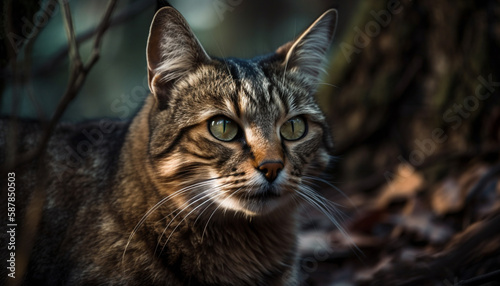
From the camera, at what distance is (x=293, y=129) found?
2475 mm

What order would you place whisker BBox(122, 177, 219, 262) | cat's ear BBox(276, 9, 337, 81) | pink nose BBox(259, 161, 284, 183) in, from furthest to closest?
cat's ear BBox(276, 9, 337, 81), whisker BBox(122, 177, 219, 262), pink nose BBox(259, 161, 284, 183)

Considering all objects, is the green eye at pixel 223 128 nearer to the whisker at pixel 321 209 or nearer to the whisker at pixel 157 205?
the whisker at pixel 157 205

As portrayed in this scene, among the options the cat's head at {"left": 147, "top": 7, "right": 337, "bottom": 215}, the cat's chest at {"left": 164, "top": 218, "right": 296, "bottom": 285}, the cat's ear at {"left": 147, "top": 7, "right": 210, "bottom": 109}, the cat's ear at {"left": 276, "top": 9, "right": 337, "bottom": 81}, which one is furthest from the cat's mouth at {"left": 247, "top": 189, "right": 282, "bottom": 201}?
the cat's ear at {"left": 276, "top": 9, "right": 337, "bottom": 81}

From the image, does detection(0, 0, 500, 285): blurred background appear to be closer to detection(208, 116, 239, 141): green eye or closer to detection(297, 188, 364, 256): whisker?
detection(297, 188, 364, 256): whisker

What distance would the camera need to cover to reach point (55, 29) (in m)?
5.10

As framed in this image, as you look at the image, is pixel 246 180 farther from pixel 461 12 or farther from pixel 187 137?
pixel 461 12

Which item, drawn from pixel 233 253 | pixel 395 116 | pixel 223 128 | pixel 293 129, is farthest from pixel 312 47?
pixel 395 116

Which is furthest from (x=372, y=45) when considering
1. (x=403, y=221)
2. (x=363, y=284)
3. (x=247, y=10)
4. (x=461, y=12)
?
(x=247, y=10)

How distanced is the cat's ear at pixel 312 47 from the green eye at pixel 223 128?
566 millimetres

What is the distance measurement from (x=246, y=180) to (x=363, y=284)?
1192 millimetres

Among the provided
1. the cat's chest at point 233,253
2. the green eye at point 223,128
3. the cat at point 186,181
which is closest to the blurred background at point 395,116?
the cat at point 186,181

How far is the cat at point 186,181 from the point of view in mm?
2215

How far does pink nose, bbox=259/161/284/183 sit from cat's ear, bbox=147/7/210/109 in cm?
67

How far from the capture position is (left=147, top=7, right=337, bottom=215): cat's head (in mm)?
2177
